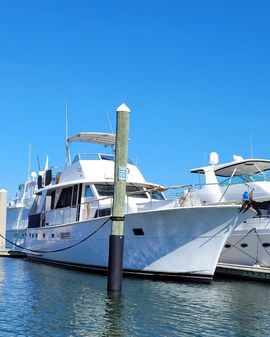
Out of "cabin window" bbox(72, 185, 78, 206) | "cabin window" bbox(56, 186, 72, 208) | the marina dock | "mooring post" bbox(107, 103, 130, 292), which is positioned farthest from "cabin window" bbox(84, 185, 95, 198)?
"mooring post" bbox(107, 103, 130, 292)

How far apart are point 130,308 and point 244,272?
8328mm

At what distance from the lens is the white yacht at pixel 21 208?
3975 cm

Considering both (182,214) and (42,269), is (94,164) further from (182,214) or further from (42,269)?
(182,214)

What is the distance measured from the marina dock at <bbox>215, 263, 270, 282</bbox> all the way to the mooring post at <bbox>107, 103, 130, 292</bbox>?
697cm

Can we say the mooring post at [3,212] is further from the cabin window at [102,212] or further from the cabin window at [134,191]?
the cabin window at [102,212]

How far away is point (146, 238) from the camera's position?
16.9m

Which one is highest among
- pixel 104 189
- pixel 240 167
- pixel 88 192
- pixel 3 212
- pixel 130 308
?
pixel 240 167

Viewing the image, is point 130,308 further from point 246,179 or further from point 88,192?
point 246,179

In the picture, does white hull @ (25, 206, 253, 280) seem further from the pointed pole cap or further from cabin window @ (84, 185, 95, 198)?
the pointed pole cap

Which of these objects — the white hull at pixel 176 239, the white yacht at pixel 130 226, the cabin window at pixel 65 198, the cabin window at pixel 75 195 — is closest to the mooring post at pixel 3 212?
the white yacht at pixel 130 226

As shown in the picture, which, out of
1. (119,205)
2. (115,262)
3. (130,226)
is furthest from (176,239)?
(115,262)

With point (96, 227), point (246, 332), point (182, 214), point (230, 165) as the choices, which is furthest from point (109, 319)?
point (230, 165)

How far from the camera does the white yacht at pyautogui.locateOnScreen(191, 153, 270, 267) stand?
1938 centimetres

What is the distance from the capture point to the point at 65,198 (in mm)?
21734
